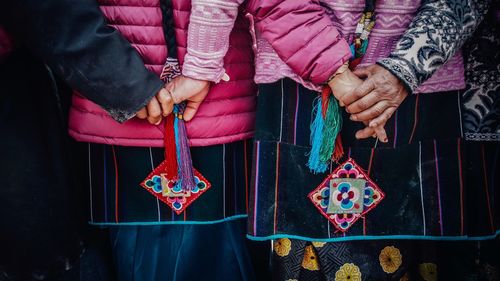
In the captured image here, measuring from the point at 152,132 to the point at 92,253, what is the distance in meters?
0.55

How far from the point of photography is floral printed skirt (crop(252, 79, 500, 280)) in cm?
104

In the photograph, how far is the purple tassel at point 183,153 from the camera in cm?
102

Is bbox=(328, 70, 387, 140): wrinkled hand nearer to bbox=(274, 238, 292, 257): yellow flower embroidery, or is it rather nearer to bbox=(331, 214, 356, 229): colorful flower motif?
bbox=(331, 214, 356, 229): colorful flower motif

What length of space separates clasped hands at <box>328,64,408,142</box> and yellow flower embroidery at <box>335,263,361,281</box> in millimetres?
498

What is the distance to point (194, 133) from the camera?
1054 mm

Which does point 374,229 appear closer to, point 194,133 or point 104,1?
point 194,133

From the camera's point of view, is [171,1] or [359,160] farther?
[359,160]

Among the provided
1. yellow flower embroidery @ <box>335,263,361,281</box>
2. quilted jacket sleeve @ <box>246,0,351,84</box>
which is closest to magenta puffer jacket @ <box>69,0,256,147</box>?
quilted jacket sleeve @ <box>246,0,351,84</box>

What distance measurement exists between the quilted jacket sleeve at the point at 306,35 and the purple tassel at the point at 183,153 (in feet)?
1.13

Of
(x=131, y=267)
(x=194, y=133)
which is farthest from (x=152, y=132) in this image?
(x=131, y=267)

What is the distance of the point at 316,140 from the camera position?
1004 millimetres

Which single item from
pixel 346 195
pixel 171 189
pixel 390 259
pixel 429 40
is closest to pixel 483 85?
pixel 429 40

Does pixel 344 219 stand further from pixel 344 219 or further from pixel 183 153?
pixel 183 153

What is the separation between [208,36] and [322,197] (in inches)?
22.8
